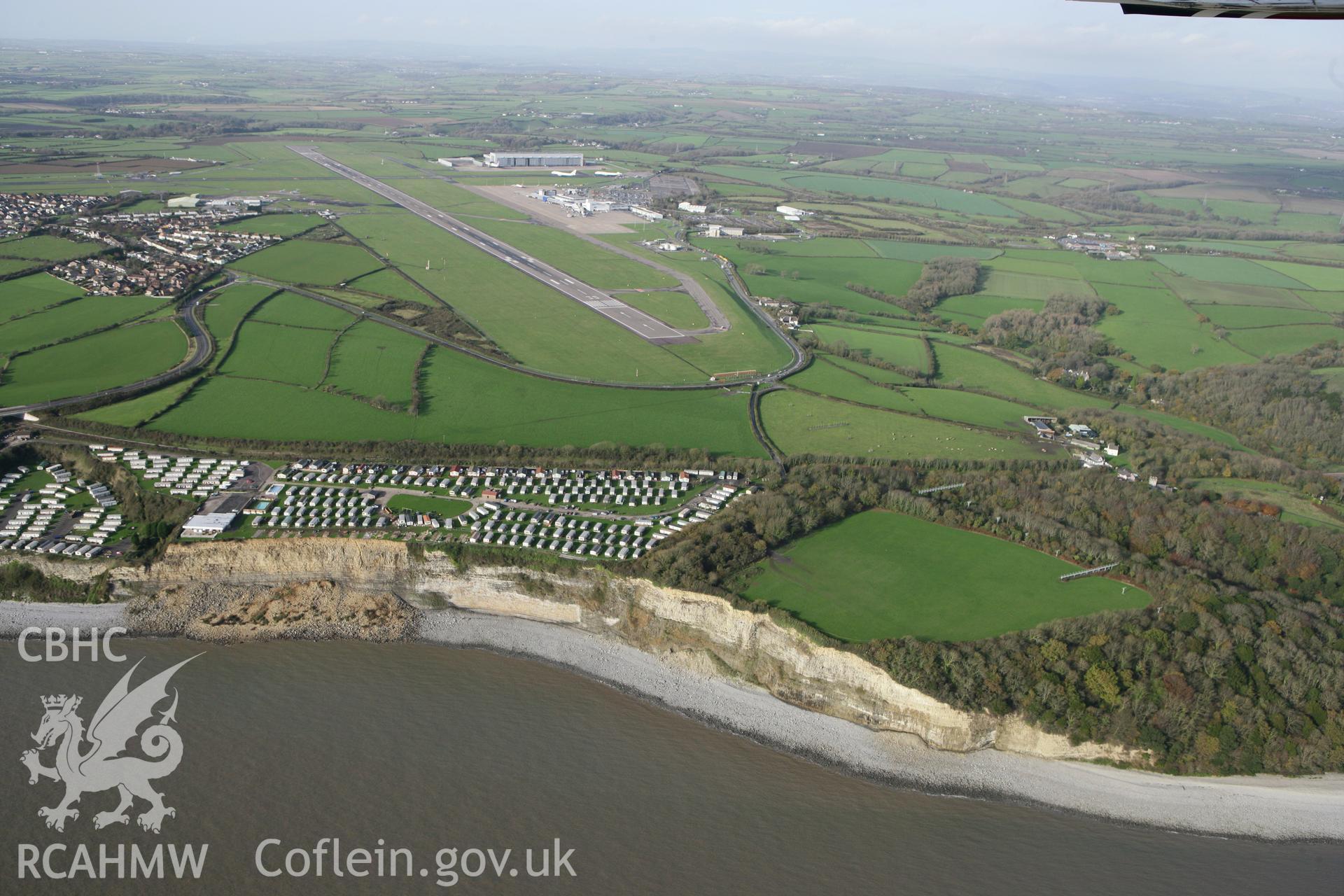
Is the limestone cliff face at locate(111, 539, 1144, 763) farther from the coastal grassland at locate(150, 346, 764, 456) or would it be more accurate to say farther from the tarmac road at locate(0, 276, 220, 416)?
the tarmac road at locate(0, 276, 220, 416)

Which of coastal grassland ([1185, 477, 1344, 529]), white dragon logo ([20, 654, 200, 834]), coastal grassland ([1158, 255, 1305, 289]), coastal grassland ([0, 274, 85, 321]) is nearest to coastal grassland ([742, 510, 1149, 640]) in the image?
coastal grassland ([1185, 477, 1344, 529])

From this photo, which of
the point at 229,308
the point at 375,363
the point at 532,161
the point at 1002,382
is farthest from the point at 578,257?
the point at 532,161

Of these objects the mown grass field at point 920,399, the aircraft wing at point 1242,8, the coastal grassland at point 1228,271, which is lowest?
the mown grass field at point 920,399

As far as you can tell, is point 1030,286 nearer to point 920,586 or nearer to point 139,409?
point 920,586

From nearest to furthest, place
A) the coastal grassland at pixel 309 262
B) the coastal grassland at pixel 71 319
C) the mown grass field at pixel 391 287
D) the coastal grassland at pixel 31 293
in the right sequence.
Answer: the coastal grassland at pixel 71 319, the coastal grassland at pixel 31 293, the mown grass field at pixel 391 287, the coastal grassland at pixel 309 262

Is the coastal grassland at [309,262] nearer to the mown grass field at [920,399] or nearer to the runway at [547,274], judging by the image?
the runway at [547,274]

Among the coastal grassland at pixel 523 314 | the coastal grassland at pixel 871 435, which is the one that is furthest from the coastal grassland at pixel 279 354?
the coastal grassland at pixel 871 435

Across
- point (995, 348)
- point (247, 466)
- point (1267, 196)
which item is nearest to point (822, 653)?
point (247, 466)
